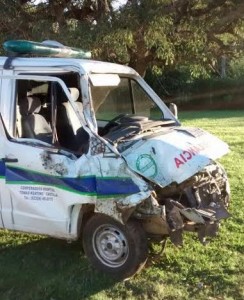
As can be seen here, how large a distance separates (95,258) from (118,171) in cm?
98

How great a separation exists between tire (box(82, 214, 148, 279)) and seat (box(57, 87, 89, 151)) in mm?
799

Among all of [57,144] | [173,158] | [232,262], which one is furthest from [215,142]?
[57,144]

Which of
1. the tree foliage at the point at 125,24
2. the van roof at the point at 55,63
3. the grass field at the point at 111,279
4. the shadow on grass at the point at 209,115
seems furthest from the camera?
the shadow on grass at the point at 209,115

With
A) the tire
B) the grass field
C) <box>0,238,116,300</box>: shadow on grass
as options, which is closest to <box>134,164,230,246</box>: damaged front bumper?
the tire

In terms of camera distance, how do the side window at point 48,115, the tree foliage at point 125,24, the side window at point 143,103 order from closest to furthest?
the side window at point 48,115, the side window at point 143,103, the tree foliage at point 125,24

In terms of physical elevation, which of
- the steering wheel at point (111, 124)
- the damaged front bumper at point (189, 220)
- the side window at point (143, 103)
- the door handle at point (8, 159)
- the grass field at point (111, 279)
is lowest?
the grass field at point (111, 279)

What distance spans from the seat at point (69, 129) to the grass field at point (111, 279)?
1218 millimetres

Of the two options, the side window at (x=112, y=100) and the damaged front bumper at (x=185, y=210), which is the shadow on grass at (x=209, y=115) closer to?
the side window at (x=112, y=100)

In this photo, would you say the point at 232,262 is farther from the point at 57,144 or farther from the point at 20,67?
the point at 20,67

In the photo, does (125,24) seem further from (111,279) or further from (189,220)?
(111,279)

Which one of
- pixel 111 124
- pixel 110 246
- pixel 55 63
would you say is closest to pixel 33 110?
pixel 55 63

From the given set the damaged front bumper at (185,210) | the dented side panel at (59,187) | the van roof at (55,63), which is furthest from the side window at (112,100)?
the damaged front bumper at (185,210)

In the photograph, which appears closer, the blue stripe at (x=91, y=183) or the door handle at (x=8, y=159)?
the blue stripe at (x=91, y=183)

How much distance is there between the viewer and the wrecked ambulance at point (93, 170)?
192 inches
